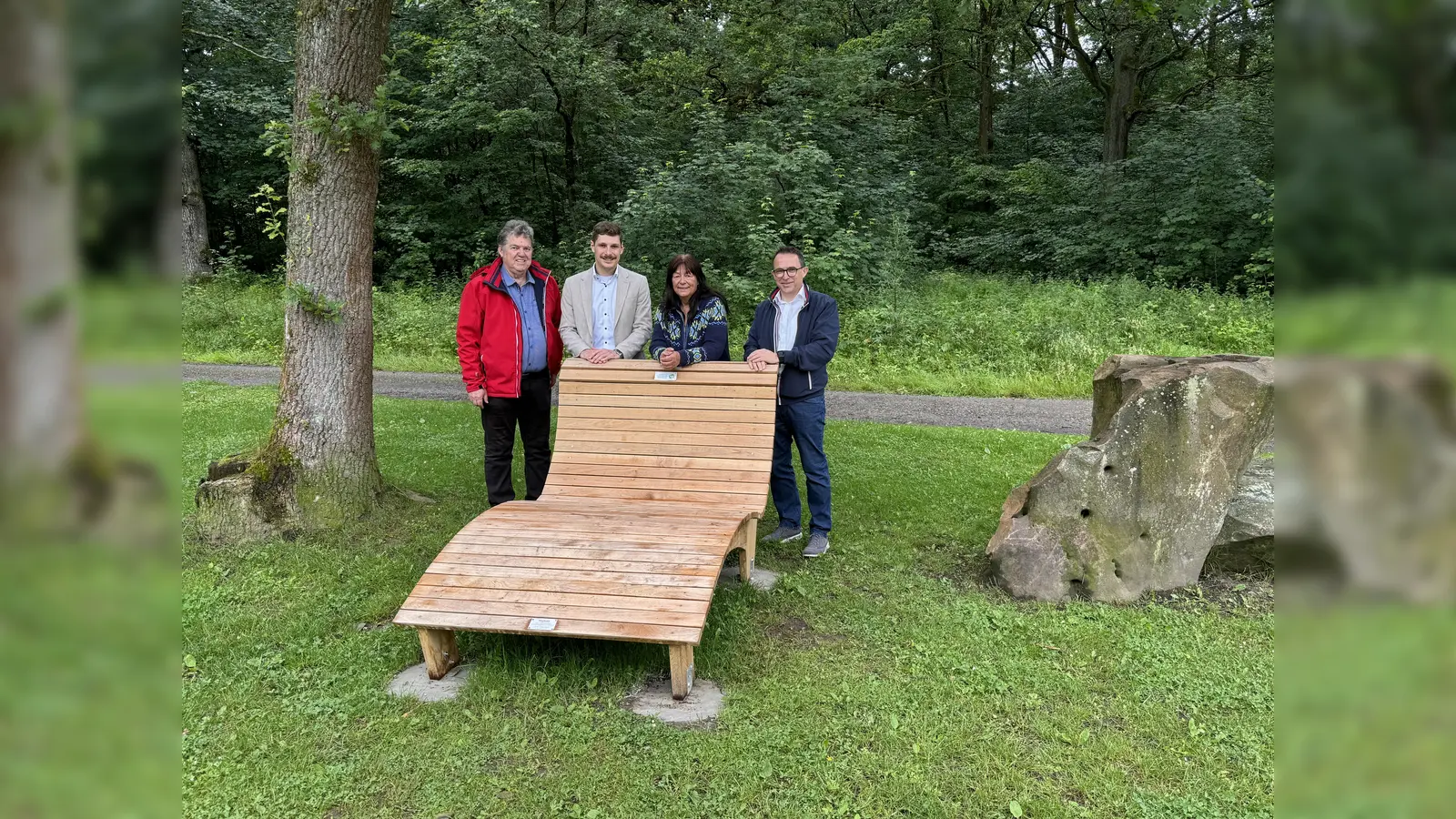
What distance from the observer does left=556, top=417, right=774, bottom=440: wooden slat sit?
543cm

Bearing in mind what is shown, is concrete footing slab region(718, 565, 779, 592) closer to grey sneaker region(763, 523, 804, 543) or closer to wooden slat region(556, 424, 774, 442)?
grey sneaker region(763, 523, 804, 543)

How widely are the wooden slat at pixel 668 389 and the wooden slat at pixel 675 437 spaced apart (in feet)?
0.76

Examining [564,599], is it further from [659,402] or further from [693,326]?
[693,326]

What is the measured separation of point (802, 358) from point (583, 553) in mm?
1996

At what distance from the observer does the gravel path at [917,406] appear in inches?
376

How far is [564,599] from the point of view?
12.3ft

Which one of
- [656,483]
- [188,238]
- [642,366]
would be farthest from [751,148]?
[188,238]

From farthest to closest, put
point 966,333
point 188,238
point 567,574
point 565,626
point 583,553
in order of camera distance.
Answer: point 966,333 < point 583,553 < point 567,574 < point 565,626 < point 188,238

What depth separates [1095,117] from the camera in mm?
22906
